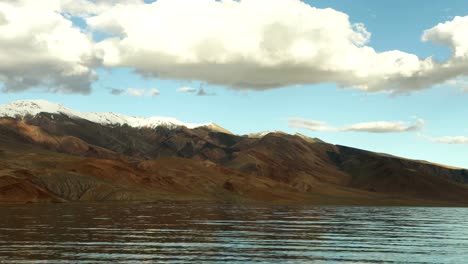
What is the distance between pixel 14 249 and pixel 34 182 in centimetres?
14448

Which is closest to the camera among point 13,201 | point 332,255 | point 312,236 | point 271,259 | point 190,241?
point 271,259

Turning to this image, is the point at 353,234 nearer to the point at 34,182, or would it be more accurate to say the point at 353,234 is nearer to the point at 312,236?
the point at 312,236

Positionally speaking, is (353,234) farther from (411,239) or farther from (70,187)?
(70,187)

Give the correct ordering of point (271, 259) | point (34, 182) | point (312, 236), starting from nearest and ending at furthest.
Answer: point (271, 259), point (312, 236), point (34, 182)

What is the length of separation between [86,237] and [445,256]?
34.4 metres

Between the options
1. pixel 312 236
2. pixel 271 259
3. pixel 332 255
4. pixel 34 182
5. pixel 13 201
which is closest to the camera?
pixel 271 259

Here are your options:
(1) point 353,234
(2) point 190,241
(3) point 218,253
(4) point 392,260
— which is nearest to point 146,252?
(3) point 218,253

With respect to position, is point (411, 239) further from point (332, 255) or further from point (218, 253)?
point (218, 253)

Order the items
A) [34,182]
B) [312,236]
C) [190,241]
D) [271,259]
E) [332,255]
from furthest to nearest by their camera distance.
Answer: [34,182] < [312,236] < [190,241] < [332,255] < [271,259]

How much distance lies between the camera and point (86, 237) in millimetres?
58562

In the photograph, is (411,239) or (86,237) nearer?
(86,237)

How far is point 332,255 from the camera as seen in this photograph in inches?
1907

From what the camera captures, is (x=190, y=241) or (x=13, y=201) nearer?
(x=190, y=241)

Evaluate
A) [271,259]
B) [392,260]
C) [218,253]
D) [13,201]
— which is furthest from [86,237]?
[13,201]
